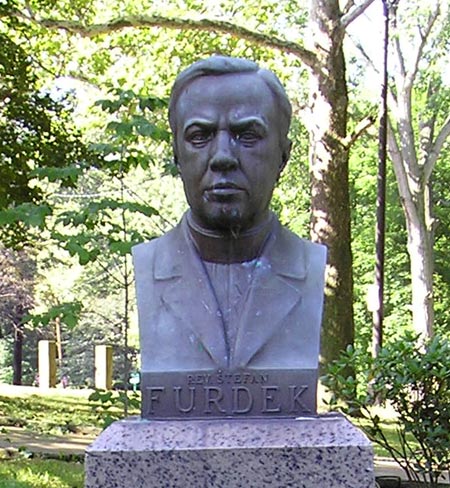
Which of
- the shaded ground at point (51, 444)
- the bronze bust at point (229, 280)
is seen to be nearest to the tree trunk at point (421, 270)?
the shaded ground at point (51, 444)

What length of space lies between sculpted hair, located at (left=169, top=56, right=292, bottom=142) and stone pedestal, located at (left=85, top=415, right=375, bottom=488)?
51.5 inches

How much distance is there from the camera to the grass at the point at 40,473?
6.88 m

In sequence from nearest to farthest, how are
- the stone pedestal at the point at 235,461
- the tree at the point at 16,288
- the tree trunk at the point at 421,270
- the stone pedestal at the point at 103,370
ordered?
1. the stone pedestal at the point at 235,461
2. the stone pedestal at the point at 103,370
3. the tree trunk at the point at 421,270
4. the tree at the point at 16,288

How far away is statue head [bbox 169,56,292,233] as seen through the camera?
137 inches

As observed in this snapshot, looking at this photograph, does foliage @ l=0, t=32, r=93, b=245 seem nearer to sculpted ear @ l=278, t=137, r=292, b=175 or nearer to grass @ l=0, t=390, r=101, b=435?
grass @ l=0, t=390, r=101, b=435

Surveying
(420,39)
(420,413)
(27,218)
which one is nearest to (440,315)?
(420,39)

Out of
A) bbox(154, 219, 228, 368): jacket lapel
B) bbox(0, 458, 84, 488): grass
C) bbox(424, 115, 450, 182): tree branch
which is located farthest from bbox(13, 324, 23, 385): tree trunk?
bbox(154, 219, 228, 368): jacket lapel

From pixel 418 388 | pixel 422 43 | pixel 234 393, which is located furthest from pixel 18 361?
pixel 234 393

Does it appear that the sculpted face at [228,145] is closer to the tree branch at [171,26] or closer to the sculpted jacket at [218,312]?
the sculpted jacket at [218,312]

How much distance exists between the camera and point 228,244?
12.1 ft

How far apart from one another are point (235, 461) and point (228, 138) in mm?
1277

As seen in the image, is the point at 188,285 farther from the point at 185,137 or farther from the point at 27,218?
the point at 27,218

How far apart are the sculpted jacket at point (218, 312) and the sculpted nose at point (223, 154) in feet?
1.52

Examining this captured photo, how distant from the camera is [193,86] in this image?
3.59m
